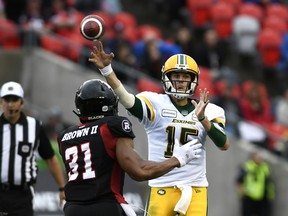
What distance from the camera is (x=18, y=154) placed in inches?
363

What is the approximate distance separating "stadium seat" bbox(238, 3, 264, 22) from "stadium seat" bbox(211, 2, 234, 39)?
9.9 inches

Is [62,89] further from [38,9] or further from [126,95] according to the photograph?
[126,95]

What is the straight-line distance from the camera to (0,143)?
9.24 metres

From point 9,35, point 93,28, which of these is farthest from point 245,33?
point 93,28

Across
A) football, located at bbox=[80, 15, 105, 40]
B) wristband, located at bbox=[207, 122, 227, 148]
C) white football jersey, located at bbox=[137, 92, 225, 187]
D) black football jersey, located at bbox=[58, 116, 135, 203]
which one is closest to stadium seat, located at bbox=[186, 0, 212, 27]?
white football jersey, located at bbox=[137, 92, 225, 187]

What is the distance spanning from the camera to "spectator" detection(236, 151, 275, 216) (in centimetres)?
1534

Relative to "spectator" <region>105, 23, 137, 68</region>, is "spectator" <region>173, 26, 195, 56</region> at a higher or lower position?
higher

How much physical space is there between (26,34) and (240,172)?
413 cm

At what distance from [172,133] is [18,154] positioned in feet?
5.70

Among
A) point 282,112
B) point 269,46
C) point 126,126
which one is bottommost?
point 126,126

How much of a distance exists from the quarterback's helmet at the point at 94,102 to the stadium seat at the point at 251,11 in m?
12.0

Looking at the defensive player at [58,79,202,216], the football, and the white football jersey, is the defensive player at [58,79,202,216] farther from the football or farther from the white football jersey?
the white football jersey

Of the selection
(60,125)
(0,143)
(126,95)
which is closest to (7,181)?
(0,143)

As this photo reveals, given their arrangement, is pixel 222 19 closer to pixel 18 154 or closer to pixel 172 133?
pixel 18 154
